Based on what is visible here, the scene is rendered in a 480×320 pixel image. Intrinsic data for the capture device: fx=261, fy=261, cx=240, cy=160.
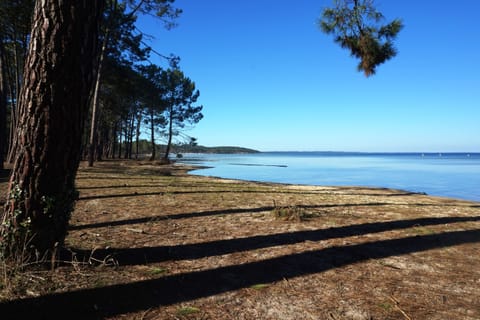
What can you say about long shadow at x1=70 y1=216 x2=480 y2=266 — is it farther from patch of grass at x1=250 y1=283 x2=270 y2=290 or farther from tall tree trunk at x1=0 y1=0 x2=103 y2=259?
patch of grass at x1=250 y1=283 x2=270 y2=290

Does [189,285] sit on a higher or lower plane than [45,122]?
lower

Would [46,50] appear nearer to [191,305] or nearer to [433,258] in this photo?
[191,305]

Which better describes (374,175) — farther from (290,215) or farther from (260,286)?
(260,286)

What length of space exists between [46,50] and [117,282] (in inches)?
80.7

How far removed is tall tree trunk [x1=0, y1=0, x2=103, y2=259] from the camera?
2.23 metres

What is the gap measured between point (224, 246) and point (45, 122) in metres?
2.23

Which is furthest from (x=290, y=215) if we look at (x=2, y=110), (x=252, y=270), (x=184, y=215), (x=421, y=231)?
(x=2, y=110)

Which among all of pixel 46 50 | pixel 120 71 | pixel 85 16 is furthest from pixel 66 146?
pixel 120 71

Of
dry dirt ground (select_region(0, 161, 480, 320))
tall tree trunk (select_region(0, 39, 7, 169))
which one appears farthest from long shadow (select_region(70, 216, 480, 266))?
tall tree trunk (select_region(0, 39, 7, 169))

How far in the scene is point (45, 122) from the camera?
7.31 feet

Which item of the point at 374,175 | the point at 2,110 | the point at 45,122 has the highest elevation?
the point at 2,110

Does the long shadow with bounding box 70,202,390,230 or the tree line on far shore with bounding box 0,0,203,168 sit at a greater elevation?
the tree line on far shore with bounding box 0,0,203,168

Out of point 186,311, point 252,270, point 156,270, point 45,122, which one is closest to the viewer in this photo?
point 186,311

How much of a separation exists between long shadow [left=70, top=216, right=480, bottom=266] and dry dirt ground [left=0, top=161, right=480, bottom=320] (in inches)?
0.5
